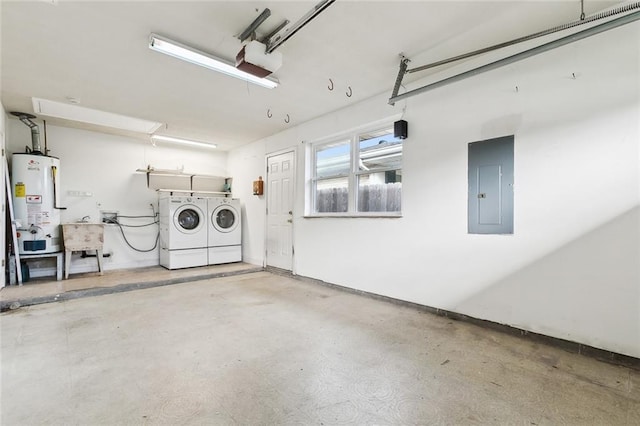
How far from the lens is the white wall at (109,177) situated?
5039mm

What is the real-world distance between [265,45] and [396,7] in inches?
43.5

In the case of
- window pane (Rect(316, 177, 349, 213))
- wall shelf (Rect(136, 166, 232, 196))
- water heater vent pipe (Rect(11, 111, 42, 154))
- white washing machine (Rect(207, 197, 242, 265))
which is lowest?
white washing machine (Rect(207, 197, 242, 265))

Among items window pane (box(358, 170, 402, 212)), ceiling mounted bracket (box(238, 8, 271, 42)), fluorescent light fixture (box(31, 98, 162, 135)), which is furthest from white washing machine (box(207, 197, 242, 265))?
ceiling mounted bracket (box(238, 8, 271, 42))

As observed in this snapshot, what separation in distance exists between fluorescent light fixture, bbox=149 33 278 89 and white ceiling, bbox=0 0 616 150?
78 millimetres

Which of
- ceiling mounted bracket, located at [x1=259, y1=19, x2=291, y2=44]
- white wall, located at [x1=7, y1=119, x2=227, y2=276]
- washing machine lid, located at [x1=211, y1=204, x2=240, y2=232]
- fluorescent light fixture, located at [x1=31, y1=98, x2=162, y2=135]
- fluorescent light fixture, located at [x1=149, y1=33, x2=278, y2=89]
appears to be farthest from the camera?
washing machine lid, located at [x1=211, y1=204, x2=240, y2=232]

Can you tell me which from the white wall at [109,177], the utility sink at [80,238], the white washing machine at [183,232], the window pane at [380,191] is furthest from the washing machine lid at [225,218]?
the window pane at [380,191]

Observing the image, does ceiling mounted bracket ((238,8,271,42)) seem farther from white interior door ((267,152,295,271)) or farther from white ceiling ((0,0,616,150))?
white interior door ((267,152,295,271))

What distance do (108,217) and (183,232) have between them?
1551 mm

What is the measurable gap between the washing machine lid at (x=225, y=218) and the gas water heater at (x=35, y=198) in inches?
94.1

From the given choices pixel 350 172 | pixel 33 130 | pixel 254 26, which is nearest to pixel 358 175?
pixel 350 172

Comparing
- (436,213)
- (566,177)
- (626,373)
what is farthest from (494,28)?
(626,373)

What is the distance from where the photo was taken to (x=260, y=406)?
64.2 inches

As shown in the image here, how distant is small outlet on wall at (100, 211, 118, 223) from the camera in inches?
213

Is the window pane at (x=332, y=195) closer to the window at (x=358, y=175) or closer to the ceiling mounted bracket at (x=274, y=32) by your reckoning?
the window at (x=358, y=175)
